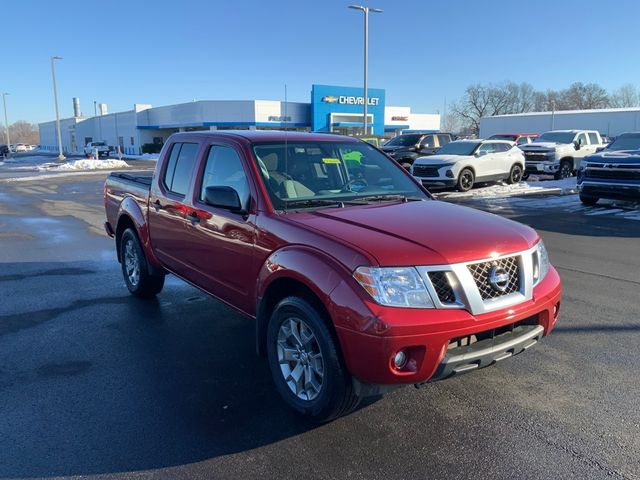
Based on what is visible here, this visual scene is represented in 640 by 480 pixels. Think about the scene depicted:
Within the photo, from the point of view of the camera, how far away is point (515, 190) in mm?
18391

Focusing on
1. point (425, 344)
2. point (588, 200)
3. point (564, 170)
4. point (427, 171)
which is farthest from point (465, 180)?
point (425, 344)

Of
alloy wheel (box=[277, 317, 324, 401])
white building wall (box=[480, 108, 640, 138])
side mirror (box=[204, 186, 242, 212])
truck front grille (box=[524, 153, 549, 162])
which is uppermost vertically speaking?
white building wall (box=[480, 108, 640, 138])

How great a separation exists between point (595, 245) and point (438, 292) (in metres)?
7.28

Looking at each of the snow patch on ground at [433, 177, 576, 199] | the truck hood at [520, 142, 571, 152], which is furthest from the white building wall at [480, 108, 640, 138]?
the snow patch on ground at [433, 177, 576, 199]

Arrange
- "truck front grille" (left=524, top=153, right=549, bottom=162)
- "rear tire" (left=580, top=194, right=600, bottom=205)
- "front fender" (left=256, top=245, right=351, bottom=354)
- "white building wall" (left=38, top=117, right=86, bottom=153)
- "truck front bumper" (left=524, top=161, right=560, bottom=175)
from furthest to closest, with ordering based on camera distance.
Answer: "white building wall" (left=38, top=117, right=86, bottom=153) → "truck front grille" (left=524, top=153, right=549, bottom=162) → "truck front bumper" (left=524, top=161, right=560, bottom=175) → "rear tire" (left=580, top=194, right=600, bottom=205) → "front fender" (left=256, top=245, right=351, bottom=354)

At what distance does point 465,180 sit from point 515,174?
10.9ft

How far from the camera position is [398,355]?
2912 mm

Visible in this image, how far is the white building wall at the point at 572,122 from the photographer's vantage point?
174ft

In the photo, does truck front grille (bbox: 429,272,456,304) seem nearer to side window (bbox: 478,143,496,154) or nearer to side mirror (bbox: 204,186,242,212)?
side mirror (bbox: 204,186,242,212)

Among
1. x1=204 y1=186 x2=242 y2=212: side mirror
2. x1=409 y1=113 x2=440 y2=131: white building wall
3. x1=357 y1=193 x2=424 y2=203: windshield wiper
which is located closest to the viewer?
x1=204 y1=186 x2=242 y2=212: side mirror

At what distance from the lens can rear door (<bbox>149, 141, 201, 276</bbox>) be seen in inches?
193

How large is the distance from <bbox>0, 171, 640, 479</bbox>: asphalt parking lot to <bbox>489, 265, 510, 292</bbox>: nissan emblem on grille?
3.05 ft

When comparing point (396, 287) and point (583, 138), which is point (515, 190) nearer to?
point (583, 138)

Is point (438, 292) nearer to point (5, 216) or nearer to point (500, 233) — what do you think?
point (500, 233)
